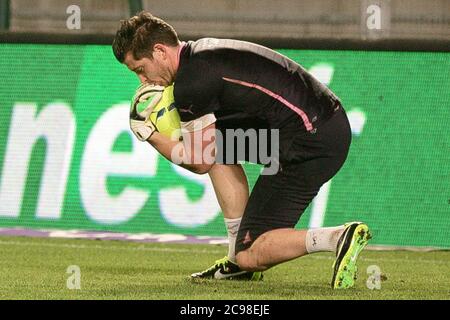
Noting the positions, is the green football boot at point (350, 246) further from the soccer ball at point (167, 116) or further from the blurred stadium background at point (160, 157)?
the blurred stadium background at point (160, 157)

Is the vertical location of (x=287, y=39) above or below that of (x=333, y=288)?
above

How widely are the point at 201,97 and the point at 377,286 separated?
1320mm

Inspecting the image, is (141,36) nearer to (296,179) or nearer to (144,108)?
(144,108)

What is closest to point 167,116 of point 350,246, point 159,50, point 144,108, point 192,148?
point 144,108

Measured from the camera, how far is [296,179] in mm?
6352

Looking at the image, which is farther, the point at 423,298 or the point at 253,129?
the point at 253,129

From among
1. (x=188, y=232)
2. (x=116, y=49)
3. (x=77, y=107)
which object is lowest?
(x=188, y=232)

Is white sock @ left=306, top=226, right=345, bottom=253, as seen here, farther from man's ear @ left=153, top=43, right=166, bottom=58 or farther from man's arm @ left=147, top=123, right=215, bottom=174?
man's ear @ left=153, top=43, right=166, bottom=58

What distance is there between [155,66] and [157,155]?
3.07 m

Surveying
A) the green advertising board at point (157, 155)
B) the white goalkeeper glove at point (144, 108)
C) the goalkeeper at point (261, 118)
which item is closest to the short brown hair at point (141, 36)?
the goalkeeper at point (261, 118)

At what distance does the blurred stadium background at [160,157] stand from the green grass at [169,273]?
0.97 feet

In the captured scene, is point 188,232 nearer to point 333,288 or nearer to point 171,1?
point 333,288
